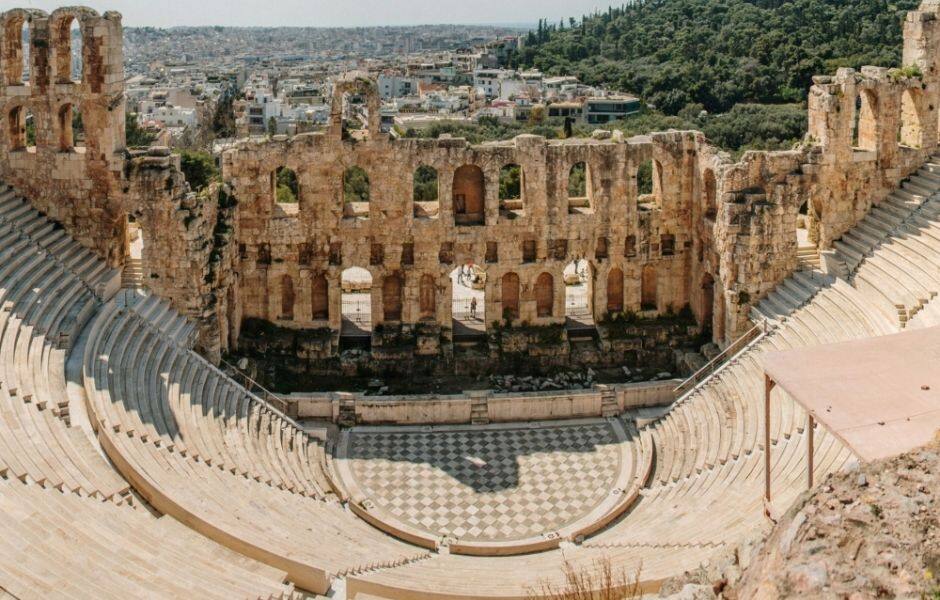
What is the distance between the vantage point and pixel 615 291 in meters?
33.3

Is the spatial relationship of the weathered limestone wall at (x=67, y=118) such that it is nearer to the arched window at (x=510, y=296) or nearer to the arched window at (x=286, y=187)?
the arched window at (x=510, y=296)

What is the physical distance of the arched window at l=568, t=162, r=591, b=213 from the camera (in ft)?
108

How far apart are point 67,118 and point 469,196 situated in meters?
12.4

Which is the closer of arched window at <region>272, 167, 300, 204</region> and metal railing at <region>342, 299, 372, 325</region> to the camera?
metal railing at <region>342, 299, 372, 325</region>

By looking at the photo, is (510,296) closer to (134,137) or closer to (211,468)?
(211,468)

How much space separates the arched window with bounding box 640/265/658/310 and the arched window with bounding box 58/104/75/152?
18.4 metres

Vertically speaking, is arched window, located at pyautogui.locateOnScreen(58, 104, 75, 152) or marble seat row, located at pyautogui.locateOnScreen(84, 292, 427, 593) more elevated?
arched window, located at pyautogui.locateOnScreen(58, 104, 75, 152)

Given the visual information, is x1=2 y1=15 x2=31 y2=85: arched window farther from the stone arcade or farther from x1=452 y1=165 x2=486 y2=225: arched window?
x1=452 y1=165 x2=486 y2=225: arched window

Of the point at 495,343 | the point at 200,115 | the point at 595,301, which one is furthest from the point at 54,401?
the point at 200,115

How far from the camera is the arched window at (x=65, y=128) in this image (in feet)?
97.3

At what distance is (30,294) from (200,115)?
93837 mm

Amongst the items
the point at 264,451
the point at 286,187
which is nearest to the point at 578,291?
the point at 264,451

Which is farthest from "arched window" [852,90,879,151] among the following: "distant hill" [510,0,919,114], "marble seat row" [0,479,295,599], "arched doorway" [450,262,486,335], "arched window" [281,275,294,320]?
"distant hill" [510,0,919,114]

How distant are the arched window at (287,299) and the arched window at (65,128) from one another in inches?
296
